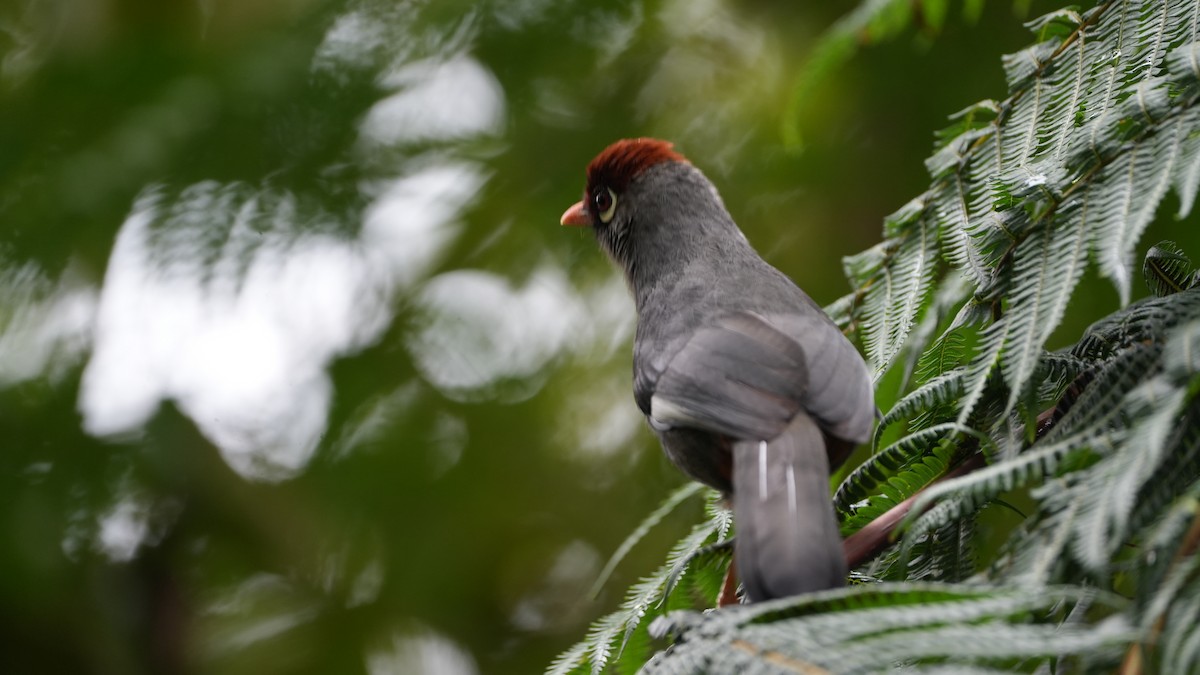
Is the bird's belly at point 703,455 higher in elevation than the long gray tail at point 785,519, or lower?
lower

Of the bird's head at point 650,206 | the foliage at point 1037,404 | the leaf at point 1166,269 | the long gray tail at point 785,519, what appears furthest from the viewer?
the bird's head at point 650,206

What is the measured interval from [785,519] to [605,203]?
80.2 inches

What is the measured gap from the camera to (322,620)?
5.02 m

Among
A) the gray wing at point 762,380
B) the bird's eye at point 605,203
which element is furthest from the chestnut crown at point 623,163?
the gray wing at point 762,380

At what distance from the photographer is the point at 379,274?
4.96 m

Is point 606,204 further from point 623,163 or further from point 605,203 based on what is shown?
point 623,163

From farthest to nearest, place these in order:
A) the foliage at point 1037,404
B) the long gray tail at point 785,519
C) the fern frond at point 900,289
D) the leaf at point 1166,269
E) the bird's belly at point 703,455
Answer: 1. the bird's belly at point 703,455
2. the fern frond at point 900,289
3. the leaf at point 1166,269
4. the long gray tail at point 785,519
5. the foliage at point 1037,404

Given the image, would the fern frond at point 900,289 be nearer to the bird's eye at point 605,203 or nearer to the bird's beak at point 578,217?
the bird's eye at point 605,203

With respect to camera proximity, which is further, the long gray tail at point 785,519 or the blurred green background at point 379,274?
the blurred green background at point 379,274

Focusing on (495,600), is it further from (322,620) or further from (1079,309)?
(1079,309)

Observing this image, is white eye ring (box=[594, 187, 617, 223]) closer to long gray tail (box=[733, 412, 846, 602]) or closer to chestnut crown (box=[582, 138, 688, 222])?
chestnut crown (box=[582, 138, 688, 222])

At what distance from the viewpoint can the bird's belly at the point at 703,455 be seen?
2.54 meters

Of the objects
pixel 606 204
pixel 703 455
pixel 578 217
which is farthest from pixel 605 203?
pixel 703 455

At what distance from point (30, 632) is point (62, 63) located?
2587mm
